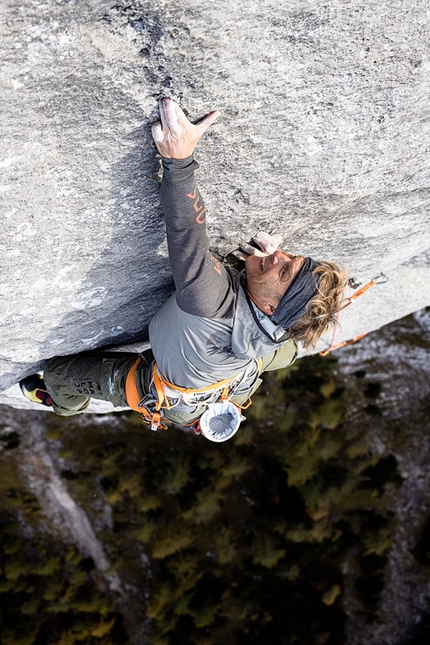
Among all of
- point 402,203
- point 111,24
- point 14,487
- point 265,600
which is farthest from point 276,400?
point 111,24

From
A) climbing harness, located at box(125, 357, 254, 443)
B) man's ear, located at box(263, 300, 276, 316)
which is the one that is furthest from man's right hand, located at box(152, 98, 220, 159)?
climbing harness, located at box(125, 357, 254, 443)

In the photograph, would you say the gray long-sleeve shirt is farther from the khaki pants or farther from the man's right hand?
the khaki pants

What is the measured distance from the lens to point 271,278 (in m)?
2.69

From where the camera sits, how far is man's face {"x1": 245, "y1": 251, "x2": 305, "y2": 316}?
2.65m

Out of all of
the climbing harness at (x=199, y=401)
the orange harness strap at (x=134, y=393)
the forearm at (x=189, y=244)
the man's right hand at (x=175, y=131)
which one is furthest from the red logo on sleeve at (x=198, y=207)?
the orange harness strap at (x=134, y=393)

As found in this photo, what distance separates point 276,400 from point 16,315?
681 cm

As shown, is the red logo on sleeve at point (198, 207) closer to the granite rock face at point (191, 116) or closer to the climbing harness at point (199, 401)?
the granite rock face at point (191, 116)

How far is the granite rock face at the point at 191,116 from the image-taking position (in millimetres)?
1866

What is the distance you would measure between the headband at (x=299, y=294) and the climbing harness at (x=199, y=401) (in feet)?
2.74

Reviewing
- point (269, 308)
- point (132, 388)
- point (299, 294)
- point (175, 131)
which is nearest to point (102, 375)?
point (132, 388)

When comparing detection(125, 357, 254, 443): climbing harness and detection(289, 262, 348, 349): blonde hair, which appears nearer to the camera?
detection(289, 262, 348, 349): blonde hair

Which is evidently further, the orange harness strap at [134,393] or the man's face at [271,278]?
the orange harness strap at [134,393]

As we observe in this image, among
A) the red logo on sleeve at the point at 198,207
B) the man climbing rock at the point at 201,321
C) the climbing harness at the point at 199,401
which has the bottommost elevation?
the climbing harness at the point at 199,401

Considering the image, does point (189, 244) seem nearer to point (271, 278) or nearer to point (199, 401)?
point (271, 278)
